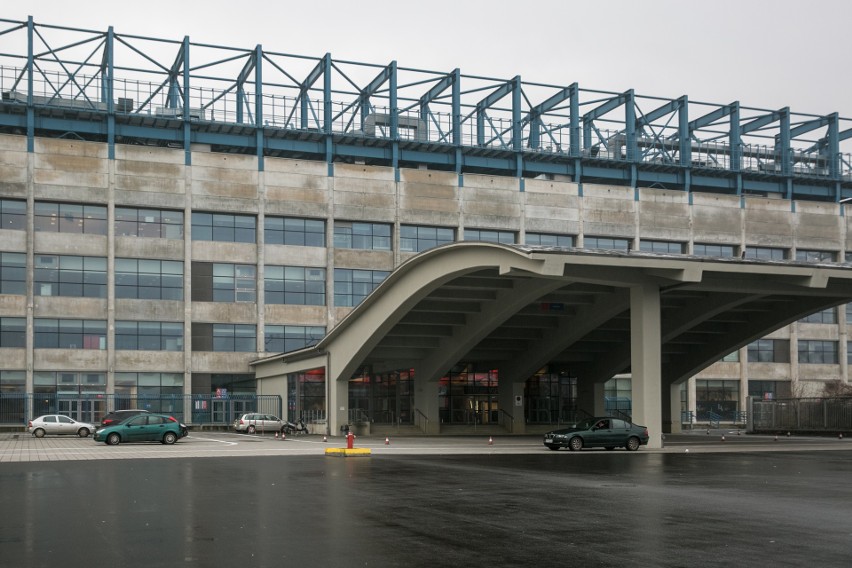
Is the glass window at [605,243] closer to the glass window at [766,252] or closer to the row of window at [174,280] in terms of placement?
the glass window at [766,252]

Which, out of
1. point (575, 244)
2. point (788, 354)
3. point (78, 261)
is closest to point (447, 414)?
point (575, 244)

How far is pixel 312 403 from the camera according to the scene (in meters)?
56.6

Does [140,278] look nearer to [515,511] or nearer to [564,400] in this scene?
[564,400]

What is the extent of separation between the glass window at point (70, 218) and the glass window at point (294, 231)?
10531 mm

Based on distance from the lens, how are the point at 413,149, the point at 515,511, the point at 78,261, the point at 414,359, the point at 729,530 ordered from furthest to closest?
the point at 413,149 → the point at 78,261 → the point at 414,359 → the point at 515,511 → the point at 729,530

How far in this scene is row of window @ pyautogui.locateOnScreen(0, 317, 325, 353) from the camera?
5969 cm

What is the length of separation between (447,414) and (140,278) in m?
22.0

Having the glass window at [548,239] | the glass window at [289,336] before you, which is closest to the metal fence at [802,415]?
the glass window at [548,239]

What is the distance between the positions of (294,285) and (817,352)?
146ft

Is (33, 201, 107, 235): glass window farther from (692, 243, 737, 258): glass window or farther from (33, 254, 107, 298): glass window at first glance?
(692, 243, 737, 258): glass window

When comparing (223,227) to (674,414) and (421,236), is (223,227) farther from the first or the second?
(674,414)

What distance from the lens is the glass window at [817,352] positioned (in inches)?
3140

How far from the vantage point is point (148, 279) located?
205 feet

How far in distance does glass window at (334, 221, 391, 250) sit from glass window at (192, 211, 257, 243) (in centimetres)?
582
